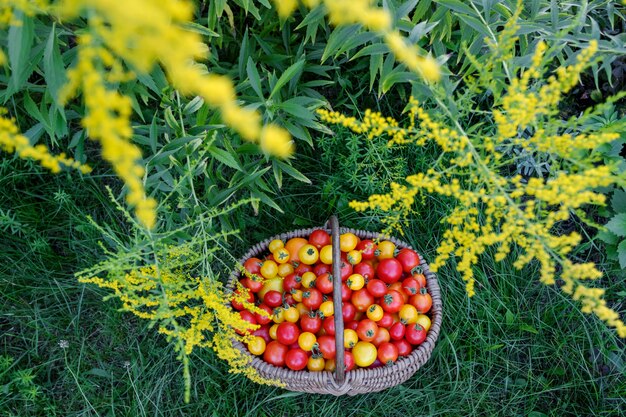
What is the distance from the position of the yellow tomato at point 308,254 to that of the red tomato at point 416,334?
20.9 inches

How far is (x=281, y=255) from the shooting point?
7.89 feet

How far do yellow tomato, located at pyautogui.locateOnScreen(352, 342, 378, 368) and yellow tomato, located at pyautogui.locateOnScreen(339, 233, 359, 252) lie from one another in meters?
0.44

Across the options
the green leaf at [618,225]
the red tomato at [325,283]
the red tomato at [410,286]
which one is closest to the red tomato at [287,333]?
the red tomato at [325,283]

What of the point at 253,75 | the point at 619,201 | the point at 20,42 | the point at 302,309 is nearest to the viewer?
the point at 20,42

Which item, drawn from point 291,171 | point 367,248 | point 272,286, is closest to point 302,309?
point 272,286

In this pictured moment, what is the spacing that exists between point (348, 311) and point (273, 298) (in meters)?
0.34

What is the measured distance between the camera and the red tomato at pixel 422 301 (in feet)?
7.62

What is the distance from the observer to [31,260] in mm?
2672

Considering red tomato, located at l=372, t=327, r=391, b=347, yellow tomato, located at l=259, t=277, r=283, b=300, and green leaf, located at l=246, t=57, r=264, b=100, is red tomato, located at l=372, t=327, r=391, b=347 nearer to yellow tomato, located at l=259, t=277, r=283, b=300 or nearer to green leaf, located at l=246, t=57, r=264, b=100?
yellow tomato, located at l=259, t=277, r=283, b=300

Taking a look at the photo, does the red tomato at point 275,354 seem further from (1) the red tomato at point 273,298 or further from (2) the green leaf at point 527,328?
(2) the green leaf at point 527,328

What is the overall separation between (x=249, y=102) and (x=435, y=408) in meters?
1.69

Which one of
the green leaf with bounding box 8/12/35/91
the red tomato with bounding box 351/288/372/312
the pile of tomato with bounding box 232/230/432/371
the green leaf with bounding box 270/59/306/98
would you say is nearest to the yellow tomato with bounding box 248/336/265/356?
the pile of tomato with bounding box 232/230/432/371

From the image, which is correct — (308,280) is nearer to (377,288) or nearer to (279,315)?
(279,315)

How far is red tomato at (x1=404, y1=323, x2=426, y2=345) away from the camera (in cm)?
227
